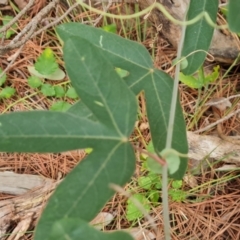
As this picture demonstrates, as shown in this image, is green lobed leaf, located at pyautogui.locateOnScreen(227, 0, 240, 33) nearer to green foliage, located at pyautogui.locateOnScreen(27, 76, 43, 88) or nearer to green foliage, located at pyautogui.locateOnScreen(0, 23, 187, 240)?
green foliage, located at pyautogui.locateOnScreen(0, 23, 187, 240)

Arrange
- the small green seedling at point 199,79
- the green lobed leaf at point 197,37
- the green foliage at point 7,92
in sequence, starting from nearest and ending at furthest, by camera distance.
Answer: the green lobed leaf at point 197,37 < the small green seedling at point 199,79 < the green foliage at point 7,92

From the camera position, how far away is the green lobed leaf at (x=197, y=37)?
114cm

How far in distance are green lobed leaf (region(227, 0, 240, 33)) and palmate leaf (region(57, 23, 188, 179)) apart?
0.23 m

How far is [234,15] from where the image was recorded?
2.71 ft

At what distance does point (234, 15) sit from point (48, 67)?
1009 millimetres

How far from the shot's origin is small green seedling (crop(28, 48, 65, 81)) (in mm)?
1731

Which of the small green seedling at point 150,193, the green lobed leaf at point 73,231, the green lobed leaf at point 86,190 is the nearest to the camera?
the green lobed leaf at point 73,231

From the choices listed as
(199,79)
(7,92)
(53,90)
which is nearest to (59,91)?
(53,90)

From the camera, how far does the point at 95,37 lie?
1033 mm

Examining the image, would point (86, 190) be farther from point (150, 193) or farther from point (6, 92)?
point (6, 92)

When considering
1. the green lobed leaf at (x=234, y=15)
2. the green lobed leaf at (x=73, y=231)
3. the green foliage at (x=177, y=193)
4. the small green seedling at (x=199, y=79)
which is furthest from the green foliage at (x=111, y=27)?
the green lobed leaf at (x=73, y=231)

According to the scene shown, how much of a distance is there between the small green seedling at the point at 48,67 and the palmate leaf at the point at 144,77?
0.71 m

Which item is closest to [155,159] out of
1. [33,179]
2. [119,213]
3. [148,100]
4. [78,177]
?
[78,177]

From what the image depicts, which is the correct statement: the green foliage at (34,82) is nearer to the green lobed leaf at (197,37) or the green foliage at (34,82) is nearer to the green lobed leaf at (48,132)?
the green lobed leaf at (197,37)
